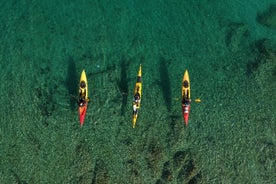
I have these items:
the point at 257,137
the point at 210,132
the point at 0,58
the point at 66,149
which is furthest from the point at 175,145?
the point at 0,58

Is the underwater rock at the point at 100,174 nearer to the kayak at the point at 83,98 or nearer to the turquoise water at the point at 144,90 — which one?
the turquoise water at the point at 144,90

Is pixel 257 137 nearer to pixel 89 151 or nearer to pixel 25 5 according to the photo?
pixel 89 151

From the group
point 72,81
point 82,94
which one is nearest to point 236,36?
point 82,94

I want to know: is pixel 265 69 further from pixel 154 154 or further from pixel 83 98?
pixel 83 98

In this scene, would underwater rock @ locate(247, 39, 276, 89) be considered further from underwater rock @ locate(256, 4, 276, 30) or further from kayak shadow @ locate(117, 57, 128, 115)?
kayak shadow @ locate(117, 57, 128, 115)

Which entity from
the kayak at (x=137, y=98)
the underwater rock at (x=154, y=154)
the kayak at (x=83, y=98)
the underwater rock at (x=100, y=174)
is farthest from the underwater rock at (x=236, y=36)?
the underwater rock at (x=100, y=174)

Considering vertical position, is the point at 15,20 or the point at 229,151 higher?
the point at 15,20

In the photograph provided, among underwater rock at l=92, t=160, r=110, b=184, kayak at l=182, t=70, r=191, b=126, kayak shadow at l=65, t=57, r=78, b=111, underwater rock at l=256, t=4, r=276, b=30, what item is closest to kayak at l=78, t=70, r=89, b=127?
kayak shadow at l=65, t=57, r=78, b=111
